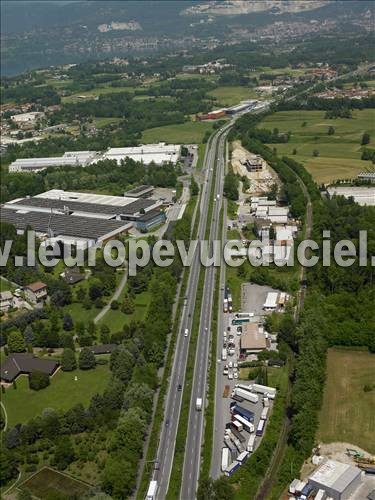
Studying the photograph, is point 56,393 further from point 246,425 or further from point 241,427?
point 246,425

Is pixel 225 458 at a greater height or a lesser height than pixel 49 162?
lesser

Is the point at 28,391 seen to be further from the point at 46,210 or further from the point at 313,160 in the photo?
the point at 313,160

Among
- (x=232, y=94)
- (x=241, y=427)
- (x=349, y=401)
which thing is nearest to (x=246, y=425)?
(x=241, y=427)

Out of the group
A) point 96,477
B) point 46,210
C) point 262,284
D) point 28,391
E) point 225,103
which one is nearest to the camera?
point 96,477

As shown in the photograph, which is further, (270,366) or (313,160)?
(313,160)

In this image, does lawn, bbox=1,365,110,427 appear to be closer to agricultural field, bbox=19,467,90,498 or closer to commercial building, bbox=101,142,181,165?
agricultural field, bbox=19,467,90,498

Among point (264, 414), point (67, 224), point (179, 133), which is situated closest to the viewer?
point (264, 414)

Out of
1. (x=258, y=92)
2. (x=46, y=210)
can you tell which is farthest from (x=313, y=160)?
(x=258, y=92)

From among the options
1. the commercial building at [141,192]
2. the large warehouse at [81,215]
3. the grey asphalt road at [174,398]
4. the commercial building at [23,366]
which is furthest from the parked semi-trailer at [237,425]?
the commercial building at [141,192]
